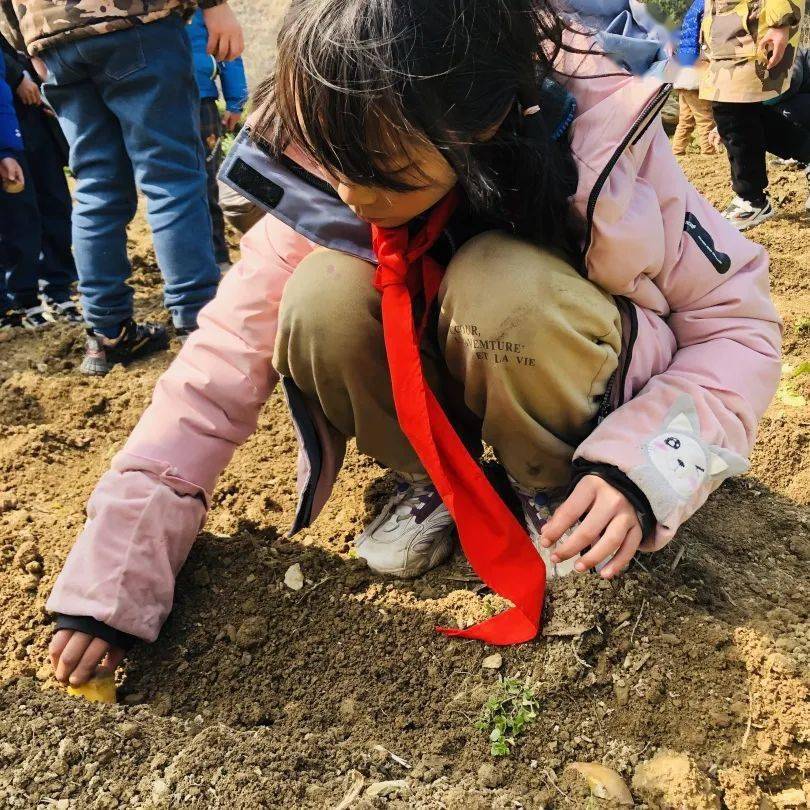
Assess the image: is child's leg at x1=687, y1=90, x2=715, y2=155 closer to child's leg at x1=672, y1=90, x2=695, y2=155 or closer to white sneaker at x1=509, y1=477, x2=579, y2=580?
child's leg at x1=672, y1=90, x2=695, y2=155

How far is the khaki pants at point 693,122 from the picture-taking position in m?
5.28

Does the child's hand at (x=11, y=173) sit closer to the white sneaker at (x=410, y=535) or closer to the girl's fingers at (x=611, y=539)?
the white sneaker at (x=410, y=535)

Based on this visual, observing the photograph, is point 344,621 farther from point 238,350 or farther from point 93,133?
point 93,133

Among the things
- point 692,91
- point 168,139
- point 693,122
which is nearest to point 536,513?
point 168,139

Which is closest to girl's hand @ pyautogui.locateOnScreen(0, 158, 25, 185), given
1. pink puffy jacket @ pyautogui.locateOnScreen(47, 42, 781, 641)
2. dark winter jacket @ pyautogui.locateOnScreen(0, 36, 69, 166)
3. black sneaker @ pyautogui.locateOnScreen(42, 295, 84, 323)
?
dark winter jacket @ pyautogui.locateOnScreen(0, 36, 69, 166)

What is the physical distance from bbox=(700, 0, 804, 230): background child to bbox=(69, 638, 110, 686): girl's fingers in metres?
3.40

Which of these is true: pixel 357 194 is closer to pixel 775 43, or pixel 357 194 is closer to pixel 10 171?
pixel 10 171

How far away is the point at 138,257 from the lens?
3.96 meters

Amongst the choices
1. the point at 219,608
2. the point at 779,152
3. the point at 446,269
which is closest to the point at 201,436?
the point at 219,608

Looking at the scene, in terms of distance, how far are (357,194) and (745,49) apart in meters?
3.38

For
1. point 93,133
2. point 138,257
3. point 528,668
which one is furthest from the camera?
point 138,257

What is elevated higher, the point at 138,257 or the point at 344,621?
the point at 344,621

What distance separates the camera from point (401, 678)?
1.44 metres

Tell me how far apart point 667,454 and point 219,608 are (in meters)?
0.90
